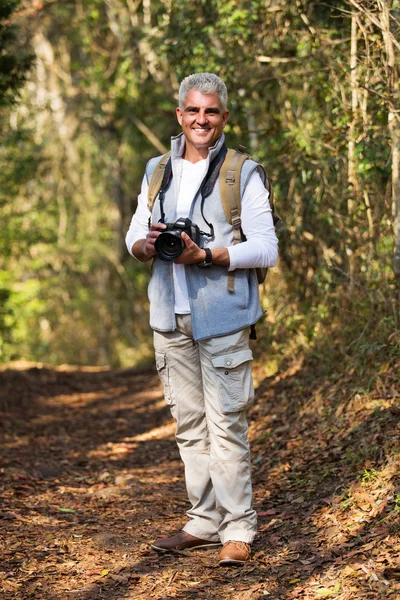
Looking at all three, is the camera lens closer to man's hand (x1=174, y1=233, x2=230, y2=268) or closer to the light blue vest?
man's hand (x1=174, y1=233, x2=230, y2=268)

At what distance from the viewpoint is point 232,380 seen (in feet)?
12.9

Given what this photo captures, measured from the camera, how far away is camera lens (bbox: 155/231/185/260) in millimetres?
3746

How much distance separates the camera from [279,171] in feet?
26.2

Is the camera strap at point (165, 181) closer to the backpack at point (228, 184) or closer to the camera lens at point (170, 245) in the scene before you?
the backpack at point (228, 184)

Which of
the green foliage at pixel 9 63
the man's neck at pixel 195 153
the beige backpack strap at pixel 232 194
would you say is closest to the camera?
the beige backpack strap at pixel 232 194

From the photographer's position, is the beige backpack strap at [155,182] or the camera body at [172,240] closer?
the camera body at [172,240]

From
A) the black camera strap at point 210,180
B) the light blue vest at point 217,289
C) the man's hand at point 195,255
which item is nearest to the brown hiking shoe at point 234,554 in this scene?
the light blue vest at point 217,289

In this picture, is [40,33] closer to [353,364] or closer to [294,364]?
[294,364]

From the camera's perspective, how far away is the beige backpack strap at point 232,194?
3887 millimetres

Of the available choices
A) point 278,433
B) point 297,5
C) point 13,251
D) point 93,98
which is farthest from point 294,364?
point 93,98

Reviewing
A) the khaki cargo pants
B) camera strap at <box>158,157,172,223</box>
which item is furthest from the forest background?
camera strap at <box>158,157,172,223</box>

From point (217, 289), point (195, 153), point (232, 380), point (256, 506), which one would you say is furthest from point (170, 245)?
point (256, 506)

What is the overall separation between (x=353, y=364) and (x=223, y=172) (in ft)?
9.31

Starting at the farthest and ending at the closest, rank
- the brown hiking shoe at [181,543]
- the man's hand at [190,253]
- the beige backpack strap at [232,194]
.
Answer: the brown hiking shoe at [181,543]
the beige backpack strap at [232,194]
the man's hand at [190,253]
